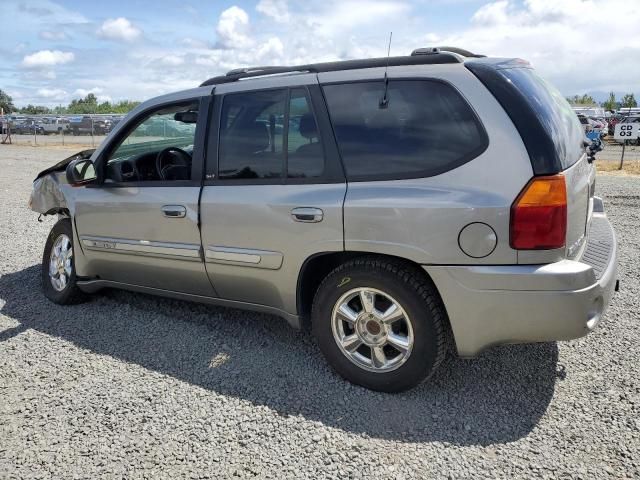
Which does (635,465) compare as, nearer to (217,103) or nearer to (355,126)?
(355,126)

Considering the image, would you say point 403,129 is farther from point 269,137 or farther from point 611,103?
point 611,103

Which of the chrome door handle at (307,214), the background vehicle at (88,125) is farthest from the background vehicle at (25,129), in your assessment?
the chrome door handle at (307,214)

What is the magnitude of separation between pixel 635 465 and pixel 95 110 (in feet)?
204

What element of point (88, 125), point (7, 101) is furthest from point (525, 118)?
point (7, 101)

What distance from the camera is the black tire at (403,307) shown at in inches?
116

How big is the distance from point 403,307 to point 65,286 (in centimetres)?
321

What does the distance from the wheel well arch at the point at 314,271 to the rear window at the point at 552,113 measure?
1018 millimetres

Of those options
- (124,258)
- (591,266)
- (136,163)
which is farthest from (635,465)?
(136,163)

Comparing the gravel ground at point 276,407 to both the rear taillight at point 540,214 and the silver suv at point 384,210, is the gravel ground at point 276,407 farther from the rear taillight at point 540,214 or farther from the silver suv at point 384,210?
the rear taillight at point 540,214

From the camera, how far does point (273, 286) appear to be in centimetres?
350

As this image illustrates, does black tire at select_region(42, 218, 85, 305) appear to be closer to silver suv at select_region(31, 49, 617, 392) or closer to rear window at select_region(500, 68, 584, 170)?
silver suv at select_region(31, 49, 617, 392)

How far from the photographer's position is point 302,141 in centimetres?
332

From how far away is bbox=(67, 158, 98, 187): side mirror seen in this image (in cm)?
416

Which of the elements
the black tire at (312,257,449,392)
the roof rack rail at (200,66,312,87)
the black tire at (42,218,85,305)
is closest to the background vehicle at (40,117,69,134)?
the black tire at (42,218,85,305)
